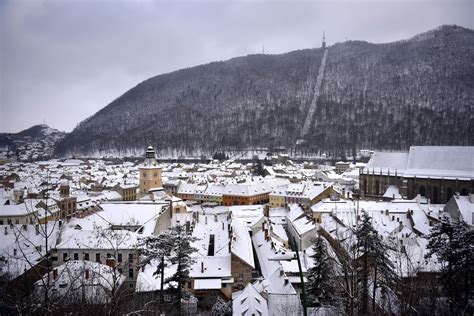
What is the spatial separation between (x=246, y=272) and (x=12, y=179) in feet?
132

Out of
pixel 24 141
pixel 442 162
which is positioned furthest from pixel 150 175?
pixel 442 162

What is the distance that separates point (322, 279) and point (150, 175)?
41.1 m

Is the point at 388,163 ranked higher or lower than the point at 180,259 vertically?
higher

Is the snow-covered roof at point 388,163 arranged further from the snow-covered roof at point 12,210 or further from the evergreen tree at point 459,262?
the snow-covered roof at point 12,210

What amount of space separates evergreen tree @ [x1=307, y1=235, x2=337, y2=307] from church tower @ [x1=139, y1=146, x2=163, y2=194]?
39.7m

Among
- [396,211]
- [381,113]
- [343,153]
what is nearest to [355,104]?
[381,113]

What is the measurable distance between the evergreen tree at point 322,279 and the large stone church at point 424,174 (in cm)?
4019

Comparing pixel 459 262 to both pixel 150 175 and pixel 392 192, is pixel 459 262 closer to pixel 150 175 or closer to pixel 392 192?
pixel 392 192

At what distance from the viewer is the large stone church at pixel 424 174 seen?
51656 millimetres

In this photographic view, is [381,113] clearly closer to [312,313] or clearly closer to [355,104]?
[355,104]

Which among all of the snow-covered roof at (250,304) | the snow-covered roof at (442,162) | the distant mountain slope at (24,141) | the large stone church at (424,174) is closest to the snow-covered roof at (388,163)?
the large stone church at (424,174)

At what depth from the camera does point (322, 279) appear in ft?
61.2

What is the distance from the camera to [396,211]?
→ 3812cm

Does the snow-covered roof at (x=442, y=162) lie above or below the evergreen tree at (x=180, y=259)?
above
